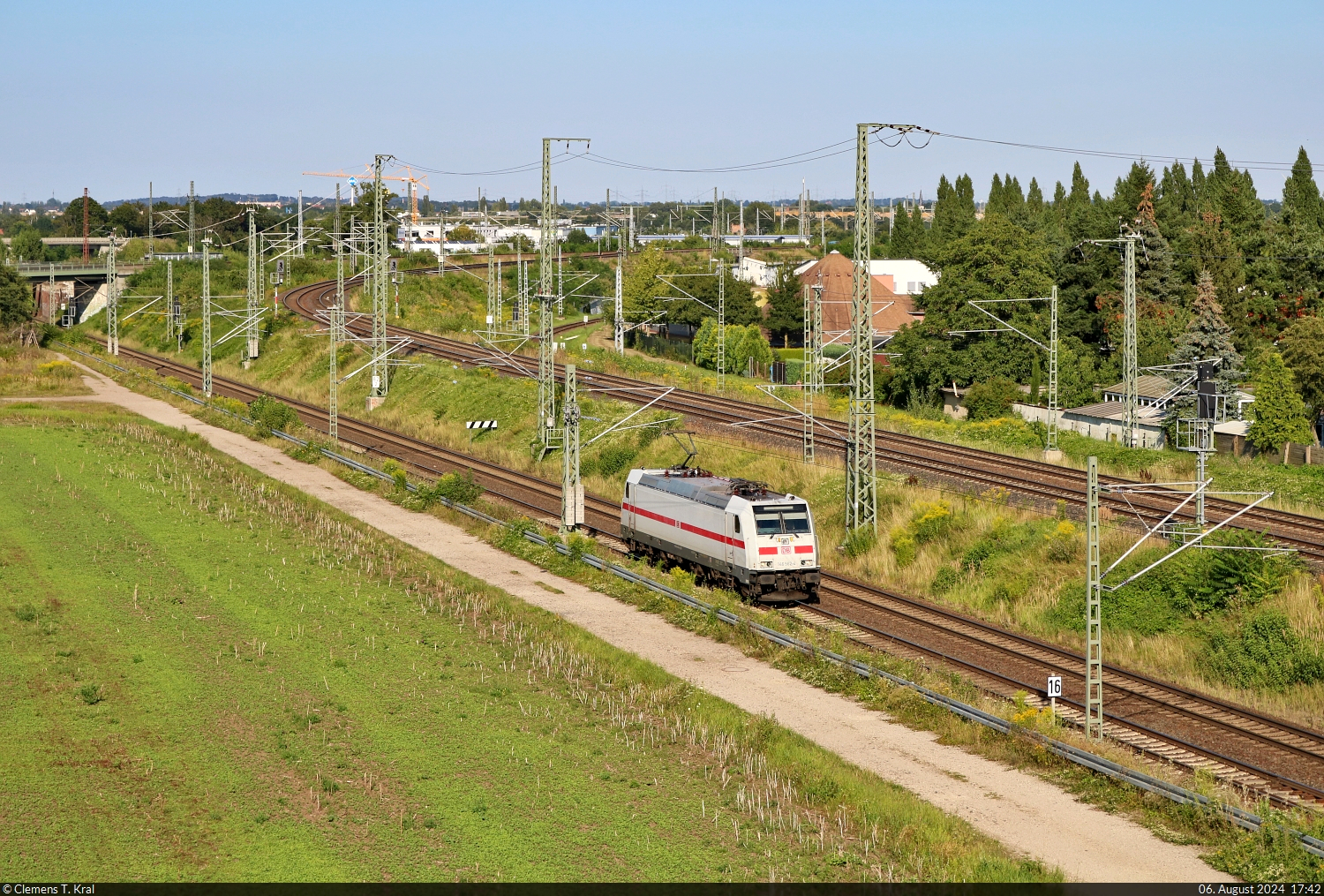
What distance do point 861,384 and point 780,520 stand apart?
7.54 metres

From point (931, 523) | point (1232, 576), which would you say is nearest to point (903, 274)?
point (931, 523)

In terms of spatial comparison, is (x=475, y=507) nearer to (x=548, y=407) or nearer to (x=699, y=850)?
(x=548, y=407)

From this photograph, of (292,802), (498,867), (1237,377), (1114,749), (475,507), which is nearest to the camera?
(498,867)

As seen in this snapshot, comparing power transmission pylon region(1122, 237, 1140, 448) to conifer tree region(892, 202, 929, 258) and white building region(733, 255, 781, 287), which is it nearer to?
conifer tree region(892, 202, 929, 258)

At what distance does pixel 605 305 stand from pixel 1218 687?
10385 cm

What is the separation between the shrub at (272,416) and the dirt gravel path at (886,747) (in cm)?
2844

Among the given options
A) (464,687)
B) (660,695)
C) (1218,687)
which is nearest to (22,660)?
(464,687)

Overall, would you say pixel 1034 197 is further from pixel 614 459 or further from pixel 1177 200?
pixel 614 459

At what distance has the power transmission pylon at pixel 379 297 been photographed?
70375mm

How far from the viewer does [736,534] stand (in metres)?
37.6

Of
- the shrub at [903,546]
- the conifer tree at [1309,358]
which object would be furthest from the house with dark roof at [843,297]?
the shrub at [903,546]

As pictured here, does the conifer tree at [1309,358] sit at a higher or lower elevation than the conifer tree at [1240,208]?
lower

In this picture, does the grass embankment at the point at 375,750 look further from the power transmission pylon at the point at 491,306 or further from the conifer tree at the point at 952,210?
the conifer tree at the point at 952,210

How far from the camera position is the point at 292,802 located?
23078 millimetres
